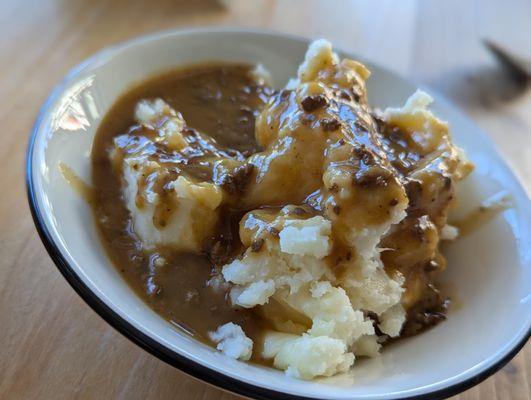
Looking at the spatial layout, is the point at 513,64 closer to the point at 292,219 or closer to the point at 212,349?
the point at 292,219

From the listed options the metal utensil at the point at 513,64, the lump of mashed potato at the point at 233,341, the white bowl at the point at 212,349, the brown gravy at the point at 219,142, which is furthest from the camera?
the metal utensil at the point at 513,64

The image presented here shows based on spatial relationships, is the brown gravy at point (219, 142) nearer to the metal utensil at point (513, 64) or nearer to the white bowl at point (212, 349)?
the white bowl at point (212, 349)

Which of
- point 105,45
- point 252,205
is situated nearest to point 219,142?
point 252,205

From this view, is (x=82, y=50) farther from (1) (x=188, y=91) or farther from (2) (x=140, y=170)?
(2) (x=140, y=170)

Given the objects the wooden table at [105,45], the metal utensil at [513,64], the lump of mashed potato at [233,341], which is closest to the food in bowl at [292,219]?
the lump of mashed potato at [233,341]

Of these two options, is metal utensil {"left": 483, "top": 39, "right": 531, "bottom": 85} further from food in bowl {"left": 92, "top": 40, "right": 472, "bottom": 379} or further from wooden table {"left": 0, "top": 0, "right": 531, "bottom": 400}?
food in bowl {"left": 92, "top": 40, "right": 472, "bottom": 379}

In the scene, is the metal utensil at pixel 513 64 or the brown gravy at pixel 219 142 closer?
the brown gravy at pixel 219 142

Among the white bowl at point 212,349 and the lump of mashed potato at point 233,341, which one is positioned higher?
the white bowl at point 212,349
